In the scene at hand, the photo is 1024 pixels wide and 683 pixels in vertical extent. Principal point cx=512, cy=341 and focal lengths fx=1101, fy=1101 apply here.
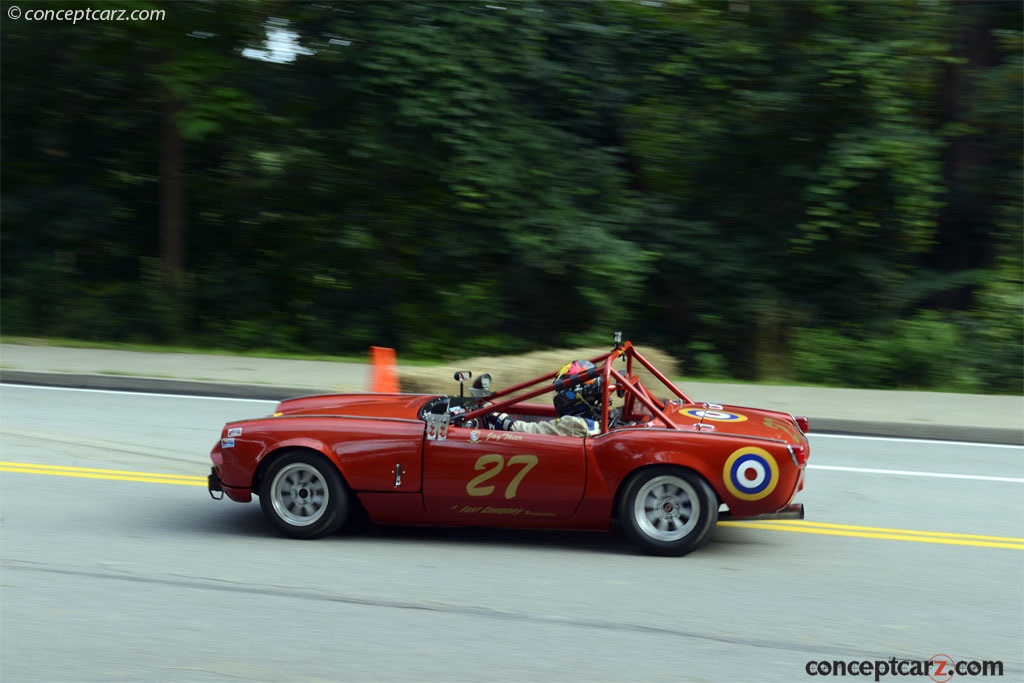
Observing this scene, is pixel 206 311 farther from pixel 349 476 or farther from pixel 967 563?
pixel 967 563

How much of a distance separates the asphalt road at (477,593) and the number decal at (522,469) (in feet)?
1.34

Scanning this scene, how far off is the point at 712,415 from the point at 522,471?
4.52ft

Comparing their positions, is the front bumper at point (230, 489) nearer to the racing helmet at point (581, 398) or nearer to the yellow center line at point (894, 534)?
the racing helmet at point (581, 398)

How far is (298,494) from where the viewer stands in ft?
22.6

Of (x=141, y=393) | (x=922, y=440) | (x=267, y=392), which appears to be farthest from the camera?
(x=141, y=393)

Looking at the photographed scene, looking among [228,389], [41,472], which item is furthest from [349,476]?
[228,389]

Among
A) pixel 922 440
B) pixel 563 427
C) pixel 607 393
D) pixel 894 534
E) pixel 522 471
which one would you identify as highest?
pixel 607 393

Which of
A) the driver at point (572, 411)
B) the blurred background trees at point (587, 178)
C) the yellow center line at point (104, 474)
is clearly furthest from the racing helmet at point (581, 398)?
the blurred background trees at point (587, 178)

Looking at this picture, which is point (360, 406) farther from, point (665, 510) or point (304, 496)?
point (665, 510)

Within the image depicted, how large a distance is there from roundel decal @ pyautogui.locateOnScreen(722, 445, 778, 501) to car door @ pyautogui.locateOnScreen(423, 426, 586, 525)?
875 mm

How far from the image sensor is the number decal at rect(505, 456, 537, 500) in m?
6.61

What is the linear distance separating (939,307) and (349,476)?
47.0 ft

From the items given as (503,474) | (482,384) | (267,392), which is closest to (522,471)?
(503,474)

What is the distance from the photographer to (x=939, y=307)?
1845 cm
